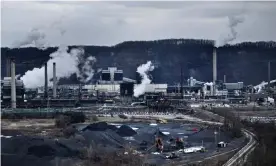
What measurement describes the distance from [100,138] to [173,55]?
72.5 feet

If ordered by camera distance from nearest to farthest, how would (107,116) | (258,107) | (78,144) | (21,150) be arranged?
(21,150)
(78,144)
(107,116)
(258,107)

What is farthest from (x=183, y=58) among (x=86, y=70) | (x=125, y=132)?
(x=125, y=132)

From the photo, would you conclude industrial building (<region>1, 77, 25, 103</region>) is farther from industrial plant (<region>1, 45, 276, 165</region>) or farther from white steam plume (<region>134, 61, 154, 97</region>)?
white steam plume (<region>134, 61, 154, 97</region>)

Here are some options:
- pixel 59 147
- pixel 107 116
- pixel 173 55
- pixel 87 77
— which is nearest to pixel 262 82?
pixel 173 55

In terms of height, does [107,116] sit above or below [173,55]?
below

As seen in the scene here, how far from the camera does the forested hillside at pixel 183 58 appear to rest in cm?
3054

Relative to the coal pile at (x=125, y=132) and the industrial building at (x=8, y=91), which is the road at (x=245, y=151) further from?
the industrial building at (x=8, y=91)

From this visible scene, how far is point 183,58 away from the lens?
32969mm

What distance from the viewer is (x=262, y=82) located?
2989cm

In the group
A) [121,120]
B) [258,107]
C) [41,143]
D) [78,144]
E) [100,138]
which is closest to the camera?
[41,143]

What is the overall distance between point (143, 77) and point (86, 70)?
3.68 meters

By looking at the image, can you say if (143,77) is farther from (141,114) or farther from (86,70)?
(141,114)

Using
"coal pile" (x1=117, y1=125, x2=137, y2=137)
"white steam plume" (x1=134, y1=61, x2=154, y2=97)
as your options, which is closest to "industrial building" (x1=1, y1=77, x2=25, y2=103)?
"white steam plume" (x1=134, y1=61, x2=154, y2=97)

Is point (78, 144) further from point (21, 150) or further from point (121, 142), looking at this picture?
point (21, 150)
